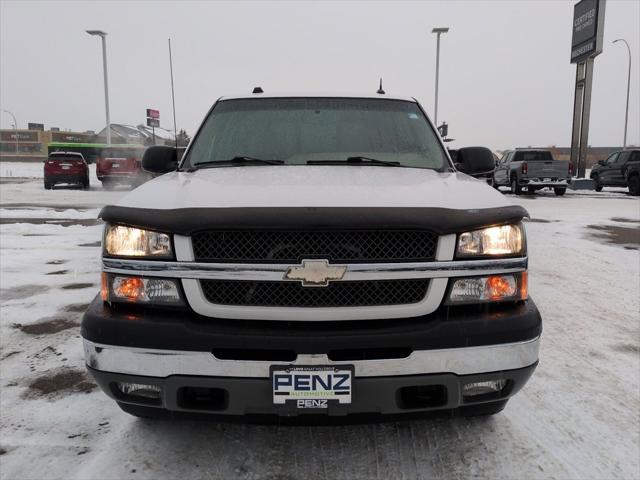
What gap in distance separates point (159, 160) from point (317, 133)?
1.14 m

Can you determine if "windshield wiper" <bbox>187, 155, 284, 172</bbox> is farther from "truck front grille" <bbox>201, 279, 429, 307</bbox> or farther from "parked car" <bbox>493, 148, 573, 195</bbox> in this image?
"parked car" <bbox>493, 148, 573, 195</bbox>

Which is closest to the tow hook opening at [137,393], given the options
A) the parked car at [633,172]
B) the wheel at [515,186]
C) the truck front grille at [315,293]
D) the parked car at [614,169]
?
the truck front grille at [315,293]

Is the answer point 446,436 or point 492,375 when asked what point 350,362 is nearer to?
point 492,375

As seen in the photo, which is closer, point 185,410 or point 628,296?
point 185,410

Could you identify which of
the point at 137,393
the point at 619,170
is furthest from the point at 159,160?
the point at 619,170

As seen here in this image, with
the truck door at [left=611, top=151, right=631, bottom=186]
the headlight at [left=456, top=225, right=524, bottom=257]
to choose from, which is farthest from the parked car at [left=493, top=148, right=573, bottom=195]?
the headlight at [left=456, top=225, right=524, bottom=257]

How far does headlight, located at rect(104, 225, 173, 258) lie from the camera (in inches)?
86.6

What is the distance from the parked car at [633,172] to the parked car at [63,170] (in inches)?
881

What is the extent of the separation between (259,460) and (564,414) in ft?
5.62

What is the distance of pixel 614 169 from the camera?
2197 centimetres

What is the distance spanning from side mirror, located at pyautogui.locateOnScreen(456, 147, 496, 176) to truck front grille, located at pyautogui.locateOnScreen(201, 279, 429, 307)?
1.80 m

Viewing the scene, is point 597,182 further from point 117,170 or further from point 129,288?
point 129,288

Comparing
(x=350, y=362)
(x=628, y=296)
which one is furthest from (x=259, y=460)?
(x=628, y=296)

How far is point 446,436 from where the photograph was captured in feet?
8.82
